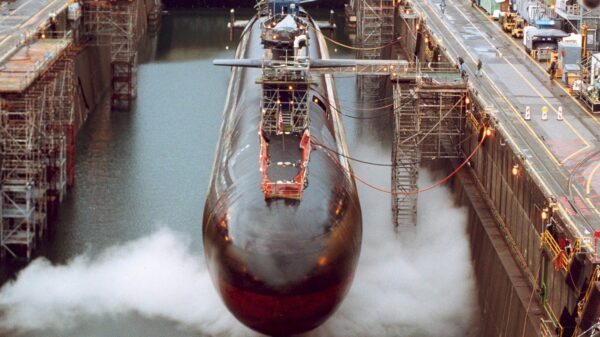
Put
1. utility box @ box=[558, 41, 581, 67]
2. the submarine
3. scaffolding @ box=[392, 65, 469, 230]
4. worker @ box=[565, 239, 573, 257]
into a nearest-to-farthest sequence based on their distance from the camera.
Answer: the submarine
worker @ box=[565, 239, 573, 257]
scaffolding @ box=[392, 65, 469, 230]
utility box @ box=[558, 41, 581, 67]

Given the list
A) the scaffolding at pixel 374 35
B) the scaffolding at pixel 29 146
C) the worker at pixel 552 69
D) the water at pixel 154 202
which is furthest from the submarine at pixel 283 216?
the scaffolding at pixel 374 35

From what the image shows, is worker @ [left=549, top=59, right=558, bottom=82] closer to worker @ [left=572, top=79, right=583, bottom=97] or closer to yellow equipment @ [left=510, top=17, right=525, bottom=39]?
worker @ [left=572, top=79, right=583, bottom=97]

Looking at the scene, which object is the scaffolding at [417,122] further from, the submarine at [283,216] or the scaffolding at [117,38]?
the scaffolding at [117,38]

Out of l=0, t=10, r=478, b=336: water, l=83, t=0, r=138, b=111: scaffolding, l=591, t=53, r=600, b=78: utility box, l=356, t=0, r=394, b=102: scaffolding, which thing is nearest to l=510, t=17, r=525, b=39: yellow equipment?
l=0, t=10, r=478, b=336: water

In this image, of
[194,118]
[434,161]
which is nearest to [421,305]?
[434,161]

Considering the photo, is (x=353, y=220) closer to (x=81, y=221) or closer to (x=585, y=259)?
(x=585, y=259)

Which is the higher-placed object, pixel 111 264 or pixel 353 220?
pixel 353 220
